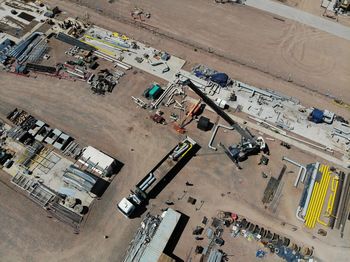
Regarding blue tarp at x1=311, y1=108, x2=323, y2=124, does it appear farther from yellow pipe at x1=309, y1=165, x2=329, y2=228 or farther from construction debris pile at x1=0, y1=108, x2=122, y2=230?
construction debris pile at x1=0, y1=108, x2=122, y2=230

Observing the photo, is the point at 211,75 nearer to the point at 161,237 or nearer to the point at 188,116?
the point at 188,116

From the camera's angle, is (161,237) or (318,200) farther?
(318,200)

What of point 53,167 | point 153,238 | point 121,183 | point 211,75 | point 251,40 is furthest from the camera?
point 251,40

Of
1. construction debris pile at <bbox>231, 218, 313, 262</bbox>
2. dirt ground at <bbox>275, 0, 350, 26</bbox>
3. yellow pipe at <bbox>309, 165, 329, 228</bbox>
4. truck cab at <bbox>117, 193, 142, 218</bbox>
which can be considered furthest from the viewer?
dirt ground at <bbox>275, 0, 350, 26</bbox>

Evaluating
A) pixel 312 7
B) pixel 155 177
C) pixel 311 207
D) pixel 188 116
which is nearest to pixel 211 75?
pixel 188 116

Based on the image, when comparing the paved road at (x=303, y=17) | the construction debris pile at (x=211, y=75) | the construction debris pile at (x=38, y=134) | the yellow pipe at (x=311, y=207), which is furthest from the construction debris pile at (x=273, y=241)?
the paved road at (x=303, y=17)

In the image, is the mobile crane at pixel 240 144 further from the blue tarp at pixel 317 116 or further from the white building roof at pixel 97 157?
the white building roof at pixel 97 157

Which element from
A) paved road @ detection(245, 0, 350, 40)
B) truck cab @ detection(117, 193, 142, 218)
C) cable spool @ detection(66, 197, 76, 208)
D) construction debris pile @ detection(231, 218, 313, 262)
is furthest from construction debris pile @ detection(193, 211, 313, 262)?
paved road @ detection(245, 0, 350, 40)
